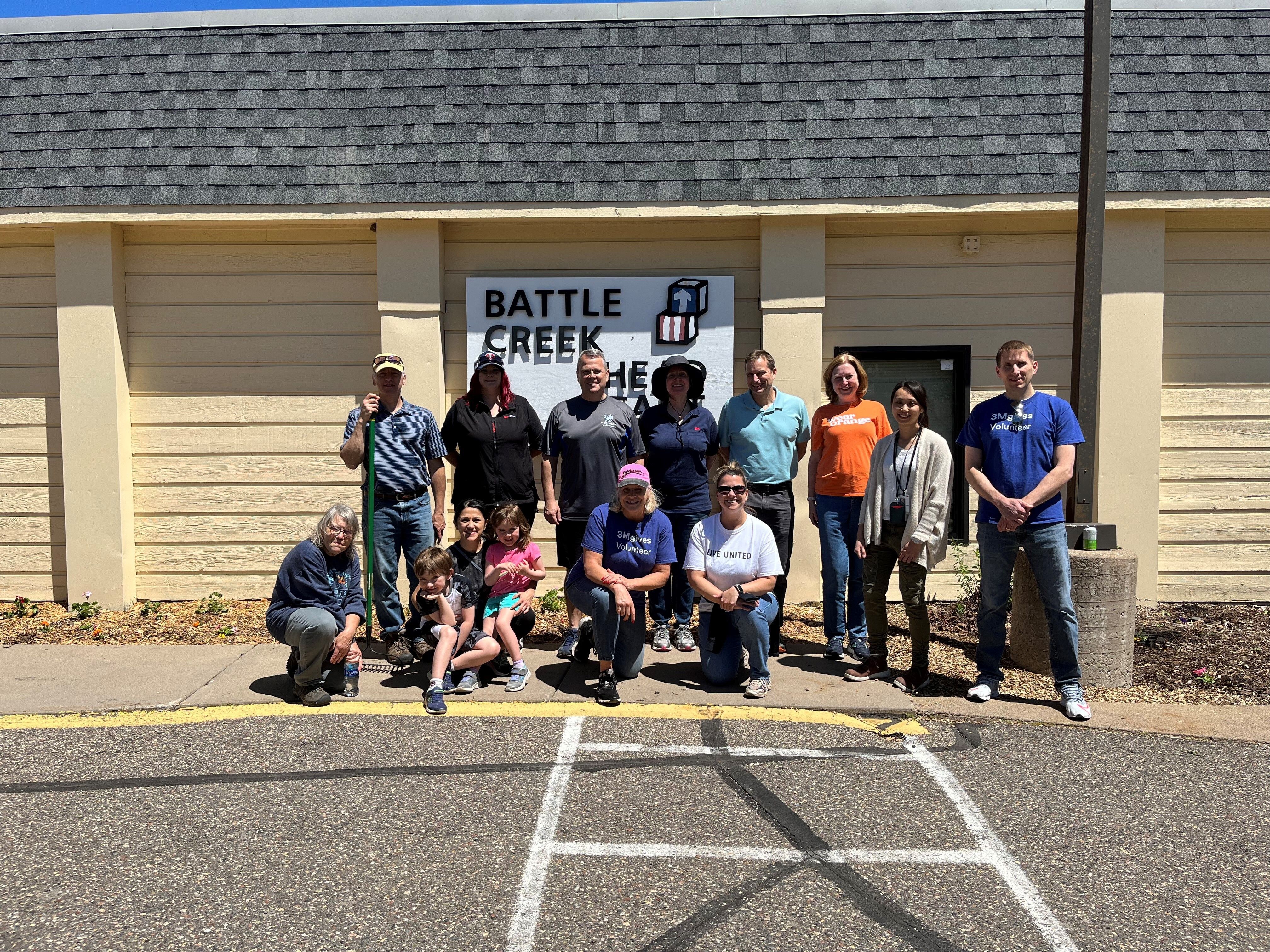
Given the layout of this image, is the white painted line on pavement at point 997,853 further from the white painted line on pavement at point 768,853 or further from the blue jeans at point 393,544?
the blue jeans at point 393,544

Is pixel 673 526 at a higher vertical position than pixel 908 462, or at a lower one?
lower

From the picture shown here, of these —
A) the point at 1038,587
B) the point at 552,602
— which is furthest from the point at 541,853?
the point at 552,602

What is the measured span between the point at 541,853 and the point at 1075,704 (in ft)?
9.60

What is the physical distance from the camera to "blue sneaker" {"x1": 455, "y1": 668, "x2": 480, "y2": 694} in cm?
504

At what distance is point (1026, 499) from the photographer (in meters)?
4.79

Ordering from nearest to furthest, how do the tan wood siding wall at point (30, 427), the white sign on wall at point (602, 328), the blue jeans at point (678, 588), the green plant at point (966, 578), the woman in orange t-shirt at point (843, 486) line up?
the woman in orange t-shirt at point (843, 486) < the blue jeans at point (678, 588) < the green plant at point (966, 578) < the white sign on wall at point (602, 328) < the tan wood siding wall at point (30, 427)

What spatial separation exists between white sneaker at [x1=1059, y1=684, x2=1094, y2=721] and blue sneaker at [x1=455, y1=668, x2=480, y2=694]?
3.04 meters

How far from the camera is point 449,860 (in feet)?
10.7

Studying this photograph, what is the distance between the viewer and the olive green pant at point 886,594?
16.6 feet

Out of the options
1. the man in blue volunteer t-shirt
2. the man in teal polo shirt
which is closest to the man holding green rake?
the man in teal polo shirt

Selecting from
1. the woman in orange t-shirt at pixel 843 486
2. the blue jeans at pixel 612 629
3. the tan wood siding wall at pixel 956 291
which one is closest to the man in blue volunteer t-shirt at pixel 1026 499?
the woman in orange t-shirt at pixel 843 486

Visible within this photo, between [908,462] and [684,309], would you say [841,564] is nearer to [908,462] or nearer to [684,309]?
[908,462]

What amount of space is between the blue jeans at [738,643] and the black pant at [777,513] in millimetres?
477

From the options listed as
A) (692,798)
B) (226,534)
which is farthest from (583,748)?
(226,534)
